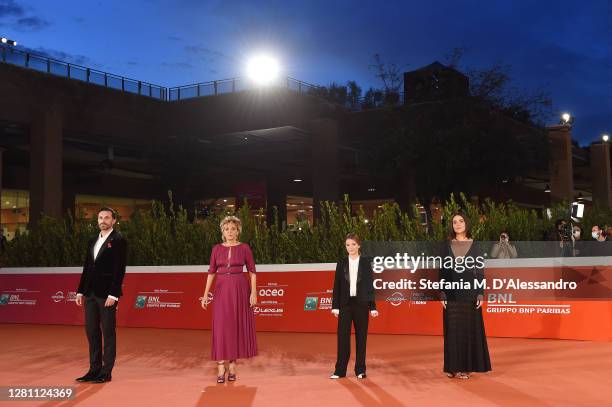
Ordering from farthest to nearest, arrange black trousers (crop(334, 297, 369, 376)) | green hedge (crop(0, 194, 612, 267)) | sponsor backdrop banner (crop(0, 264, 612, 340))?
green hedge (crop(0, 194, 612, 267)) → sponsor backdrop banner (crop(0, 264, 612, 340)) → black trousers (crop(334, 297, 369, 376))

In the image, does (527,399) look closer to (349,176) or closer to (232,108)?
(232,108)

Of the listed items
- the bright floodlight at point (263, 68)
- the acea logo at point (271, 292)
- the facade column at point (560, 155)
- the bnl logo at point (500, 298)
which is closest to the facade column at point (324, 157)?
the bright floodlight at point (263, 68)

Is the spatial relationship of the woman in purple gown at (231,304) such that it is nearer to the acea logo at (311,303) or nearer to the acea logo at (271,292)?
the acea logo at (311,303)

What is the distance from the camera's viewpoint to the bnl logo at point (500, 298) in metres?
12.3

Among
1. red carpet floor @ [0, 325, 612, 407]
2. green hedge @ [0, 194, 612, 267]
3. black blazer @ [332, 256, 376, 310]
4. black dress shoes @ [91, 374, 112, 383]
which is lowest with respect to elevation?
red carpet floor @ [0, 325, 612, 407]

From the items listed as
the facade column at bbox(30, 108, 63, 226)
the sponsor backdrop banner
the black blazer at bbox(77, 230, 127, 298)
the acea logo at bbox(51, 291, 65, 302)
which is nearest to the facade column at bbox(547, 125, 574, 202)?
the facade column at bbox(30, 108, 63, 226)

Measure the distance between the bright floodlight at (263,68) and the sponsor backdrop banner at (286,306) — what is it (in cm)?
1987

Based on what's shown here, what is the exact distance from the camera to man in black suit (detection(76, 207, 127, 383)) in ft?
26.2

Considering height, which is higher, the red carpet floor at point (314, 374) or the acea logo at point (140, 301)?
the acea logo at point (140, 301)

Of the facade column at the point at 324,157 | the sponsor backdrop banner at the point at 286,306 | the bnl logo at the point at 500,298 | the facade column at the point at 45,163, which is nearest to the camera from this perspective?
the sponsor backdrop banner at the point at 286,306

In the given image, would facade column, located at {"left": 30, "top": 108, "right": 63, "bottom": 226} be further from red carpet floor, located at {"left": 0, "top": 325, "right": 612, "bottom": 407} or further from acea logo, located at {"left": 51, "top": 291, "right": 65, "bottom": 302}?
red carpet floor, located at {"left": 0, "top": 325, "right": 612, "bottom": 407}

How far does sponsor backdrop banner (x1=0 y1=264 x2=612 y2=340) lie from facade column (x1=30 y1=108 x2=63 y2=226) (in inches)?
668

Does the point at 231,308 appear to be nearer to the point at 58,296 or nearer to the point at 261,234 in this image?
the point at 261,234

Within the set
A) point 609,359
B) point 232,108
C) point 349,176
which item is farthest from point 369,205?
point 609,359
